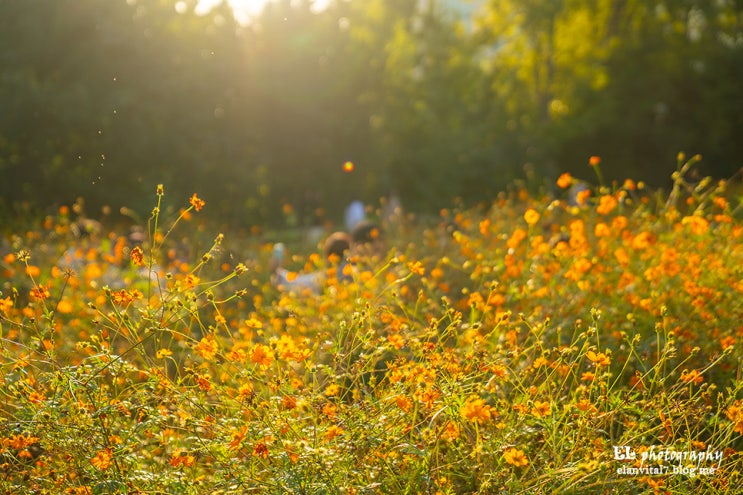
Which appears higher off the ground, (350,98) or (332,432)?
(350,98)

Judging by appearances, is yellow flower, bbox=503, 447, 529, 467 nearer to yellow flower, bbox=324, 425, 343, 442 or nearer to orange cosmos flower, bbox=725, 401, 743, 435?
yellow flower, bbox=324, 425, 343, 442

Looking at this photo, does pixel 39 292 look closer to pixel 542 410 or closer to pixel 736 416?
pixel 542 410

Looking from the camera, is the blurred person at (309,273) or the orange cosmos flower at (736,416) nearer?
the orange cosmos flower at (736,416)

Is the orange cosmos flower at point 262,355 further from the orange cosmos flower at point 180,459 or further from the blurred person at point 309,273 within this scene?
the blurred person at point 309,273

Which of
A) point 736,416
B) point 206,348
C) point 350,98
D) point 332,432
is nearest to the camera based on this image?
point 332,432

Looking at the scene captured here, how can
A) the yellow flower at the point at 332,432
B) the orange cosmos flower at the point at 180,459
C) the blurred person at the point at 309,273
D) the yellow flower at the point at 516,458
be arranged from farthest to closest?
the blurred person at the point at 309,273, the orange cosmos flower at the point at 180,459, the yellow flower at the point at 332,432, the yellow flower at the point at 516,458

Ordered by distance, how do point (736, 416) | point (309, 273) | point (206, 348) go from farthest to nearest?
1. point (309, 273)
2. point (736, 416)
3. point (206, 348)

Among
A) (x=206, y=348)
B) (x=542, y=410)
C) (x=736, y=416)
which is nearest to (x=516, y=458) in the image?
(x=542, y=410)

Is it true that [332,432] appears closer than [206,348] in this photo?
Yes

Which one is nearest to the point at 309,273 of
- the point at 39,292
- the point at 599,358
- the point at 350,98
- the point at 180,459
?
the point at 39,292

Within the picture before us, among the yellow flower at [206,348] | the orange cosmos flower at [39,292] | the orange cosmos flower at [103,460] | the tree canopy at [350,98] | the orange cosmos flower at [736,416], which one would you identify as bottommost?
the orange cosmos flower at [736,416]

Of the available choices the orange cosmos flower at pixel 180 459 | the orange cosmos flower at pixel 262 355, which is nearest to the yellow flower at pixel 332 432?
the orange cosmos flower at pixel 262 355

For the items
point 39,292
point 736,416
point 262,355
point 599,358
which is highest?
point 39,292

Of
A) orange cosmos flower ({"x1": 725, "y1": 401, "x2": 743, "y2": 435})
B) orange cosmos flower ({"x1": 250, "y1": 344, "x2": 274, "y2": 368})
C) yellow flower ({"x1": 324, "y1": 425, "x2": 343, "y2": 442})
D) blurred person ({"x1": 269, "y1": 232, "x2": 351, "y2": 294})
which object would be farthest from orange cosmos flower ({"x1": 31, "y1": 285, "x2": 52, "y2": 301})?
blurred person ({"x1": 269, "y1": 232, "x2": 351, "y2": 294})
